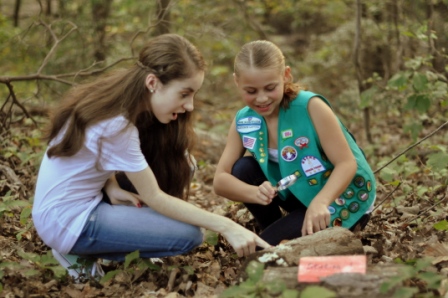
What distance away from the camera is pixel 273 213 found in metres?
3.61

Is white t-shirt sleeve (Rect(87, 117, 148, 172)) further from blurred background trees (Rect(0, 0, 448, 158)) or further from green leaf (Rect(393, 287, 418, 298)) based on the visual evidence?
blurred background trees (Rect(0, 0, 448, 158))

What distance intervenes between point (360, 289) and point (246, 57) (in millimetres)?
1365

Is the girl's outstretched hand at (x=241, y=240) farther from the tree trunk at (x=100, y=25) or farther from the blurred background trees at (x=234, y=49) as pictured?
the tree trunk at (x=100, y=25)

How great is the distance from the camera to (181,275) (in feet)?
9.93

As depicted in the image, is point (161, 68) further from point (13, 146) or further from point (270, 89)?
point (13, 146)

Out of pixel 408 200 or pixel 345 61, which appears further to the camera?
pixel 345 61

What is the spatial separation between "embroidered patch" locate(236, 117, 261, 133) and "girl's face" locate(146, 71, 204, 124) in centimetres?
51

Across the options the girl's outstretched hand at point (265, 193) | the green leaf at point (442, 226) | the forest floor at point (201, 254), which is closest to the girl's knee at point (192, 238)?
the forest floor at point (201, 254)

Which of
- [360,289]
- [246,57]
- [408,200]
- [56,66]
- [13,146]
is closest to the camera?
[360,289]

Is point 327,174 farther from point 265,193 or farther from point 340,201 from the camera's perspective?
point 265,193

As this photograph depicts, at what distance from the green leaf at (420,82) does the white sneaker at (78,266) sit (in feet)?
9.98

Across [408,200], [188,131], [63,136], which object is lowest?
[408,200]

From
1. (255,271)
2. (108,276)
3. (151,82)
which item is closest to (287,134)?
(151,82)

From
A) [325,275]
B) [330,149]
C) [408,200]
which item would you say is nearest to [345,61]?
[408,200]
